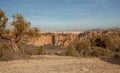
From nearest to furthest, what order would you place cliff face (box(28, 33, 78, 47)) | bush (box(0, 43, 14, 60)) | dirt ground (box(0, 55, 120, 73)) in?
dirt ground (box(0, 55, 120, 73))
bush (box(0, 43, 14, 60))
cliff face (box(28, 33, 78, 47))

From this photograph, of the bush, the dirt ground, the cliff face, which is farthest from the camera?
the cliff face

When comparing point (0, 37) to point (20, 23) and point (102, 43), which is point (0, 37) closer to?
point (20, 23)

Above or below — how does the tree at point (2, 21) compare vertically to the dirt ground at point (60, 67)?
above

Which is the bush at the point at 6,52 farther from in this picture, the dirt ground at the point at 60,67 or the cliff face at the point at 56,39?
the cliff face at the point at 56,39

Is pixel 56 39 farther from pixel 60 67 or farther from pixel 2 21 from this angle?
pixel 60 67

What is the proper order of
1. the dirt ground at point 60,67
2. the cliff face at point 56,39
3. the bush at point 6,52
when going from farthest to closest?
the cliff face at point 56,39
the bush at point 6,52
the dirt ground at point 60,67

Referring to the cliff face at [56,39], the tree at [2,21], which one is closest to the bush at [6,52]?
the tree at [2,21]

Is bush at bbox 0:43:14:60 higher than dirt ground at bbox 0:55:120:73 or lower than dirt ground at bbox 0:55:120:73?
higher

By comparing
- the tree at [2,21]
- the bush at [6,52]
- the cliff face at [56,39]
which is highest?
the tree at [2,21]

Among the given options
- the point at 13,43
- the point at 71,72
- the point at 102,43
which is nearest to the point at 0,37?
the point at 13,43

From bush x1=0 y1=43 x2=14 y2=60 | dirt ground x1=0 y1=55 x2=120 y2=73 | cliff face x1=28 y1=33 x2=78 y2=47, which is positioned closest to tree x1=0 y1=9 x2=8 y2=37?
bush x1=0 y1=43 x2=14 y2=60

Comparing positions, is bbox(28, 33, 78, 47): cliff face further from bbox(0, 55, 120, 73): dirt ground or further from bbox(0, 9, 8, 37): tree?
bbox(0, 55, 120, 73): dirt ground

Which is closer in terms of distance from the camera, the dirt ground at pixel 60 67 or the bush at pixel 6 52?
the dirt ground at pixel 60 67

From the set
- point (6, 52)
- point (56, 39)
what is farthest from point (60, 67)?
point (56, 39)
